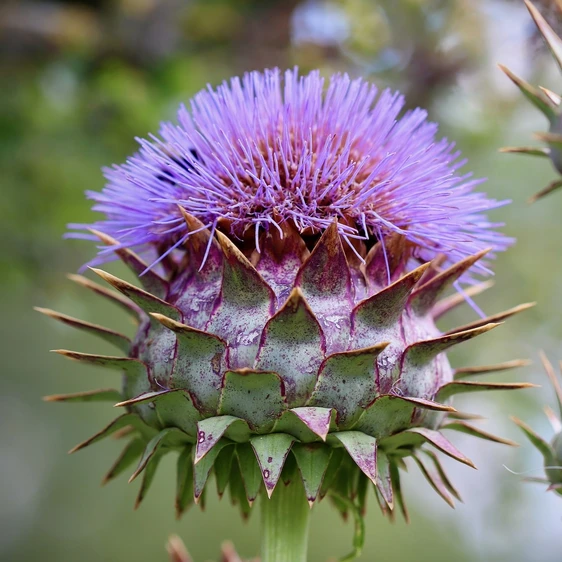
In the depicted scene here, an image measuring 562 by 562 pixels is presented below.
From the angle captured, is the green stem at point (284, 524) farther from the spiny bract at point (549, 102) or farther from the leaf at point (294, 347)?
the spiny bract at point (549, 102)

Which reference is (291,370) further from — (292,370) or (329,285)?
(329,285)

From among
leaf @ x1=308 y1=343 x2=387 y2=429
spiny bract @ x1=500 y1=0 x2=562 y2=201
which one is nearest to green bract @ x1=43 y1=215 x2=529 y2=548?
leaf @ x1=308 y1=343 x2=387 y2=429

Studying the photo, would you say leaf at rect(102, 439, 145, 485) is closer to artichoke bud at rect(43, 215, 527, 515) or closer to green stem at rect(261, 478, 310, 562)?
artichoke bud at rect(43, 215, 527, 515)

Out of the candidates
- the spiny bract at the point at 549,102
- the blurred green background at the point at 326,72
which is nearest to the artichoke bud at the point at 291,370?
the spiny bract at the point at 549,102

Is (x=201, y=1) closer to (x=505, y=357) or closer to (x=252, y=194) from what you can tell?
(x=505, y=357)

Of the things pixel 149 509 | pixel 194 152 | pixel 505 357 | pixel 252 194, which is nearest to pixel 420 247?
pixel 252 194

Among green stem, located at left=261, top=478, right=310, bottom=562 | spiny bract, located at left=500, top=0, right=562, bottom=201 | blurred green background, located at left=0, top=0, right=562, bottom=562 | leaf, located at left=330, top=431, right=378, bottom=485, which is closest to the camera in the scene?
leaf, located at left=330, top=431, right=378, bottom=485

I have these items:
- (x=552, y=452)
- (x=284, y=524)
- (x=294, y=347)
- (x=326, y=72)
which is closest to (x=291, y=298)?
(x=294, y=347)
